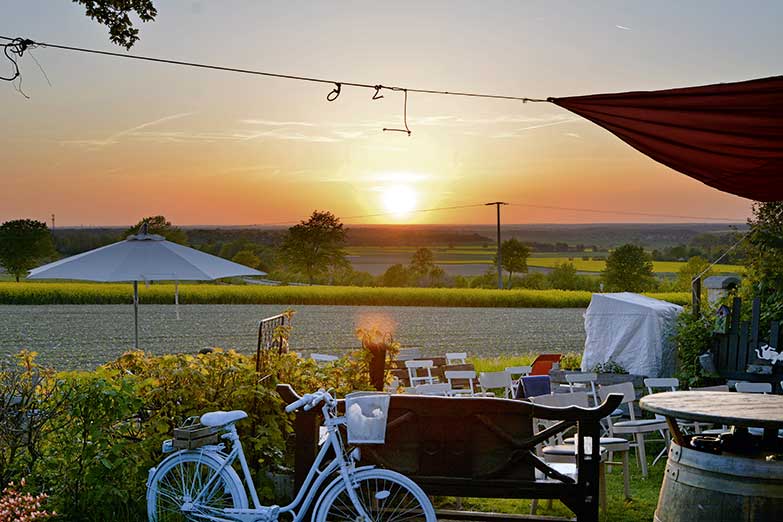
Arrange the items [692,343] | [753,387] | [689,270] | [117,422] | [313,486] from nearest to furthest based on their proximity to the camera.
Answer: [313,486] → [117,422] → [753,387] → [692,343] → [689,270]

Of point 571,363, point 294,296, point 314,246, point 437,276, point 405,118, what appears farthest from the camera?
point 314,246

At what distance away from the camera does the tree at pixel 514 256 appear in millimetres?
66000

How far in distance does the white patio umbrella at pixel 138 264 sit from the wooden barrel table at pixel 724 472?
5145mm

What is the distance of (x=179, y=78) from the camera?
1409 cm

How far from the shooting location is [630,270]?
6184 centimetres

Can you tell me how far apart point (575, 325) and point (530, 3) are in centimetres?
2442

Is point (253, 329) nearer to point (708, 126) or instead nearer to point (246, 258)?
point (246, 258)

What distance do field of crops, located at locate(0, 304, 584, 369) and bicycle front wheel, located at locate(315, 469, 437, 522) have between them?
1726 cm

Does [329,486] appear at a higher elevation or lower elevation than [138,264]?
lower

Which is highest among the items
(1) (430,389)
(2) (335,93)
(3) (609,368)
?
(2) (335,93)

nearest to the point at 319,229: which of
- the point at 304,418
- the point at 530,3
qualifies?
the point at 530,3

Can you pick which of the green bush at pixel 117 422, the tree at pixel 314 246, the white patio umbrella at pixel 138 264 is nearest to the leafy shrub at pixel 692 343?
the white patio umbrella at pixel 138 264

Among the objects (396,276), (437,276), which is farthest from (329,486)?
(437,276)

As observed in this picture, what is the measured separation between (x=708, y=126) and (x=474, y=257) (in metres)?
62.8
